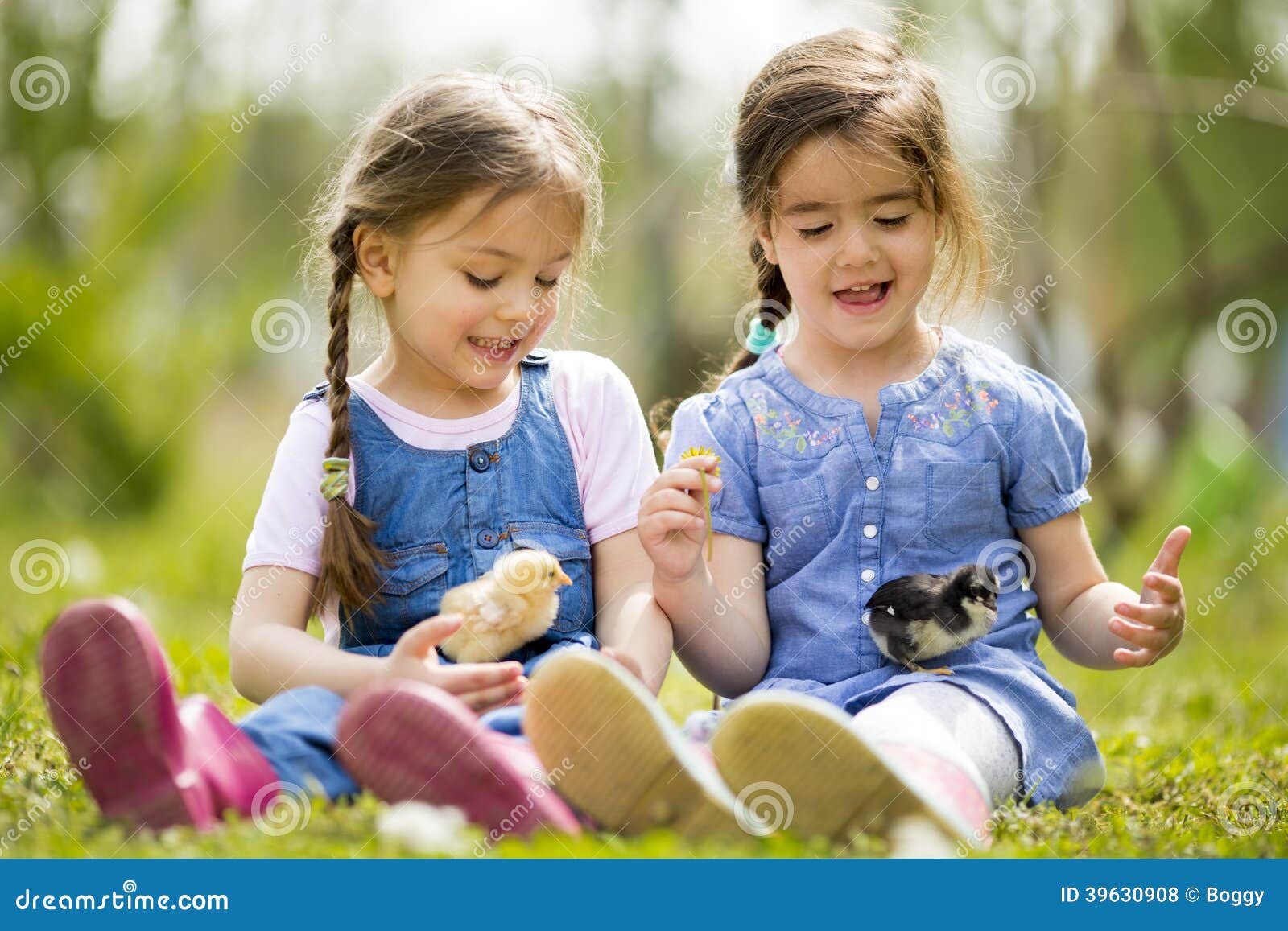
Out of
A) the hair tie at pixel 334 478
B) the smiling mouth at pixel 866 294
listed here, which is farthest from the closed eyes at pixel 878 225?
the hair tie at pixel 334 478

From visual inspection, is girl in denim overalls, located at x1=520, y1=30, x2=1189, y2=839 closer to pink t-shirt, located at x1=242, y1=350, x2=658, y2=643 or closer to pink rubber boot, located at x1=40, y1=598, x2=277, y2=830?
pink t-shirt, located at x1=242, y1=350, x2=658, y2=643

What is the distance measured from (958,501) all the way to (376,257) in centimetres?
133

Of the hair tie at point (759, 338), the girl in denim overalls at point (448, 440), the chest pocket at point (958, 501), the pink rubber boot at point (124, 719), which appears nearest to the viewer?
the pink rubber boot at point (124, 719)

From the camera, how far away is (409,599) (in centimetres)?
278

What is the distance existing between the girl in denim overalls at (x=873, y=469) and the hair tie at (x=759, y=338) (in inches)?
6.1

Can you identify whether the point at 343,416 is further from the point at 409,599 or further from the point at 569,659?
the point at 569,659

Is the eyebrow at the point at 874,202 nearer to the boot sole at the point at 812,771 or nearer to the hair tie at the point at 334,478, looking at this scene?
the hair tie at the point at 334,478

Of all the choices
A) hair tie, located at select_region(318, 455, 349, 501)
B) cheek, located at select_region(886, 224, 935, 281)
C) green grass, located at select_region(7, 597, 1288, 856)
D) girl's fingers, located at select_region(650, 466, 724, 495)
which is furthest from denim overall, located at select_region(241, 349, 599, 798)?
cheek, located at select_region(886, 224, 935, 281)

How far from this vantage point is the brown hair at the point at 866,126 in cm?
284

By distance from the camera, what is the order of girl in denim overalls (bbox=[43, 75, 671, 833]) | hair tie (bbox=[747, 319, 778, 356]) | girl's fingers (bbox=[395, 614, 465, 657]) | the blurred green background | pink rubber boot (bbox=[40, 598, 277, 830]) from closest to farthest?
pink rubber boot (bbox=[40, 598, 277, 830]) < girl's fingers (bbox=[395, 614, 465, 657]) < girl in denim overalls (bbox=[43, 75, 671, 833]) < hair tie (bbox=[747, 319, 778, 356]) < the blurred green background

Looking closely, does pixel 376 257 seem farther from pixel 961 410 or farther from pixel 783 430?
pixel 961 410

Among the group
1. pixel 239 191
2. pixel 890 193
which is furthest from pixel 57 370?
pixel 890 193

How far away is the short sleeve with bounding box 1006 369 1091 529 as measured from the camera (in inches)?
114

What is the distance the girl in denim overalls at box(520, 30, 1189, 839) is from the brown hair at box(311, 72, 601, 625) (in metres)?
0.44
